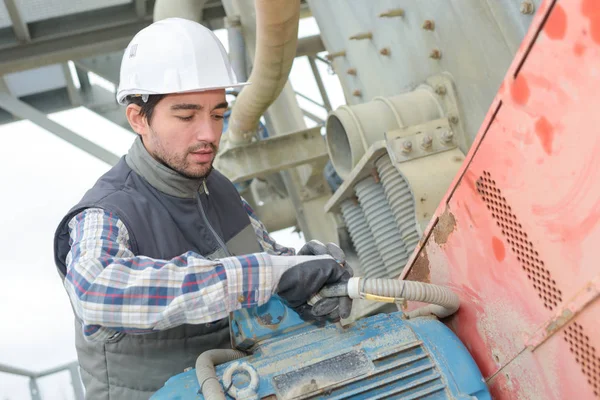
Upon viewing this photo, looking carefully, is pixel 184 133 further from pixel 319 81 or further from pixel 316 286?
pixel 319 81

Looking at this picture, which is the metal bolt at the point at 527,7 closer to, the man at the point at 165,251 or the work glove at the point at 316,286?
the man at the point at 165,251

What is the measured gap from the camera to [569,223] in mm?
1233

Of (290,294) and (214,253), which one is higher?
(214,253)

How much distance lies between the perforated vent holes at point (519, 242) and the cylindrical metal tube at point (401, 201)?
1.15 metres

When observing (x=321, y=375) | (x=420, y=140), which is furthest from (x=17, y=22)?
(x=321, y=375)

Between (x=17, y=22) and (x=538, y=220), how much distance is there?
194 inches

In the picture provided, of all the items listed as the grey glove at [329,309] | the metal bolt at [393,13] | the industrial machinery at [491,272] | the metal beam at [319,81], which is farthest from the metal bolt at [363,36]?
the metal beam at [319,81]

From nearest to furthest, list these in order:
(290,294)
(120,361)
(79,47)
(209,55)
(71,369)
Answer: (290,294) < (120,361) < (209,55) < (71,369) < (79,47)

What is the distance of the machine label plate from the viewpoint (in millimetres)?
1392

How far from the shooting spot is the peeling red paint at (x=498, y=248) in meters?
1.43

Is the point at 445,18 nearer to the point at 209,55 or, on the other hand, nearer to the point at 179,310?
the point at 209,55

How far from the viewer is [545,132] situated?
1.25m

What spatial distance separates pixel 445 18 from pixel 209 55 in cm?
118

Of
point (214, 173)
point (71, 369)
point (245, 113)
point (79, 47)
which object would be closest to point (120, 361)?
point (214, 173)
